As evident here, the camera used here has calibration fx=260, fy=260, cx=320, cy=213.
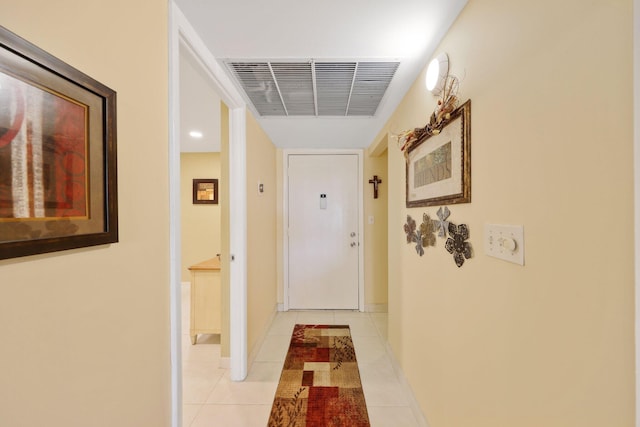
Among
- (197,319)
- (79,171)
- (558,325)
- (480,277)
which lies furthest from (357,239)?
(79,171)

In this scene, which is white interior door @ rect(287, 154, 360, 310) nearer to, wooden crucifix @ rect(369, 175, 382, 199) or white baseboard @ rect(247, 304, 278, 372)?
wooden crucifix @ rect(369, 175, 382, 199)

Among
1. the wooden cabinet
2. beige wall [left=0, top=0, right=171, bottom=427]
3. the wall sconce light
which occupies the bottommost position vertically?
the wooden cabinet

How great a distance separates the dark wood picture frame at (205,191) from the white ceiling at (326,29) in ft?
9.29

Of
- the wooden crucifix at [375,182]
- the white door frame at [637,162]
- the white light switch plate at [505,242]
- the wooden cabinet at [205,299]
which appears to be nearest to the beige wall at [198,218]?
the wooden cabinet at [205,299]

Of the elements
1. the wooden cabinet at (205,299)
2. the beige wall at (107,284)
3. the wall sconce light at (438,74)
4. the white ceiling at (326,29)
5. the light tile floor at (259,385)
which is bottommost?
the light tile floor at (259,385)

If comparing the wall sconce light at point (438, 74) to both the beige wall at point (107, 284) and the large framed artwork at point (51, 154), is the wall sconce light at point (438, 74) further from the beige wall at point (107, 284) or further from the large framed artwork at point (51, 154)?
the large framed artwork at point (51, 154)

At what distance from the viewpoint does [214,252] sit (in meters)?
4.23

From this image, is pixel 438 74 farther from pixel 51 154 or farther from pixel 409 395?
pixel 409 395

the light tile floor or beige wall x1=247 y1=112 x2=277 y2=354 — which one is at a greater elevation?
beige wall x1=247 y1=112 x2=277 y2=354

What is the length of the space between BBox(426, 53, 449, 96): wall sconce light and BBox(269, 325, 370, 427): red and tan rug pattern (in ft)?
6.24

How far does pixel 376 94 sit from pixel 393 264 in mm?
1388

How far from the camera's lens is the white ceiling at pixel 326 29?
1.19 m

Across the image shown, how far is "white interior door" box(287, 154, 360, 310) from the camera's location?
3.26 meters

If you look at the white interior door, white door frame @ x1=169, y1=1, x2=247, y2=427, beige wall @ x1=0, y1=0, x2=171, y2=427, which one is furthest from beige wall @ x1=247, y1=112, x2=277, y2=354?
beige wall @ x1=0, y1=0, x2=171, y2=427
